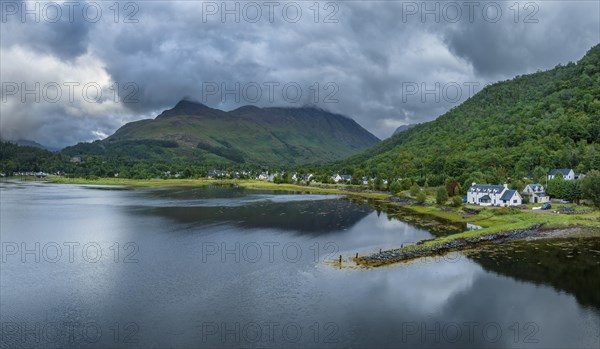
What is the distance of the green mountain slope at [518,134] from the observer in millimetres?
102125

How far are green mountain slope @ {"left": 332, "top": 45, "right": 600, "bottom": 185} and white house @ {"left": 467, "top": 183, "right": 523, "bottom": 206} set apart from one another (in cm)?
1184

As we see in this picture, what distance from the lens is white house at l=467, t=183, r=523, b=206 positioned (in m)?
71.2

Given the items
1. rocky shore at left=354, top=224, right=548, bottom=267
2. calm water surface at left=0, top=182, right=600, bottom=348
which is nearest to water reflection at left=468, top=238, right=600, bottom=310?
calm water surface at left=0, top=182, right=600, bottom=348

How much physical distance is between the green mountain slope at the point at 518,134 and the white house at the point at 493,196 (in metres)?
11.8

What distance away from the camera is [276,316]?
2775cm

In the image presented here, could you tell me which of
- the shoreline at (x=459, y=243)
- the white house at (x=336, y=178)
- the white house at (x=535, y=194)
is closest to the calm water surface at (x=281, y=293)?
the shoreline at (x=459, y=243)

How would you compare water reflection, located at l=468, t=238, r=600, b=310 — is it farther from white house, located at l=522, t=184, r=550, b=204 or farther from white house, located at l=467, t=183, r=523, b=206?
white house, located at l=522, t=184, r=550, b=204

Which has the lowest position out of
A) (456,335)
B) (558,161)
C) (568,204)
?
(456,335)

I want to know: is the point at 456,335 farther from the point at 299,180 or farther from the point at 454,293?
the point at 299,180

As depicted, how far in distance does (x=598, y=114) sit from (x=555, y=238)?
8670 cm

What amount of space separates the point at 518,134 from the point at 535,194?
6110 centimetres

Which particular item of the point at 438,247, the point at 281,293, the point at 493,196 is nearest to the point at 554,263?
the point at 438,247

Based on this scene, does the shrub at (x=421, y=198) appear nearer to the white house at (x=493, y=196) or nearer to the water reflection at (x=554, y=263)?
the white house at (x=493, y=196)

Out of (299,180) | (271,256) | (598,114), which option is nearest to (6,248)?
(271,256)
